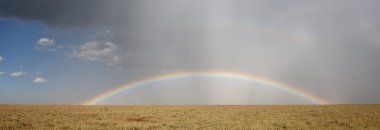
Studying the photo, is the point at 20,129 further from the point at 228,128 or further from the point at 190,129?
the point at 228,128

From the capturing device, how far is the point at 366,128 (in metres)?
25.9

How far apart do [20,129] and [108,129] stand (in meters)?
5.99

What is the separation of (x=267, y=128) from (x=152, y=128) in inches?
322

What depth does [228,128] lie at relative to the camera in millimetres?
26031

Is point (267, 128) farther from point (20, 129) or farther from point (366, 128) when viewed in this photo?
point (20, 129)

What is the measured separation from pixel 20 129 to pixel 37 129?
130 centimetres

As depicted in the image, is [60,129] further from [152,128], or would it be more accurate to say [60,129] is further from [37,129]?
[152,128]

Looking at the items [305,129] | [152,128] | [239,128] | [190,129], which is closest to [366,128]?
[305,129]

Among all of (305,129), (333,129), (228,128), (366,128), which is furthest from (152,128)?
(366,128)

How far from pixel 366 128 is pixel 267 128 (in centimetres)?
700

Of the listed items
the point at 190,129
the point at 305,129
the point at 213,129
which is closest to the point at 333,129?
the point at 305,129

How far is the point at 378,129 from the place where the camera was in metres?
24.9

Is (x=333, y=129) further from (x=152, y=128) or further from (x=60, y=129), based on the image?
(x=60, y=129)

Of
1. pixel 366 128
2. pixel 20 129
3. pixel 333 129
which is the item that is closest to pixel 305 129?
pixel 333 129
